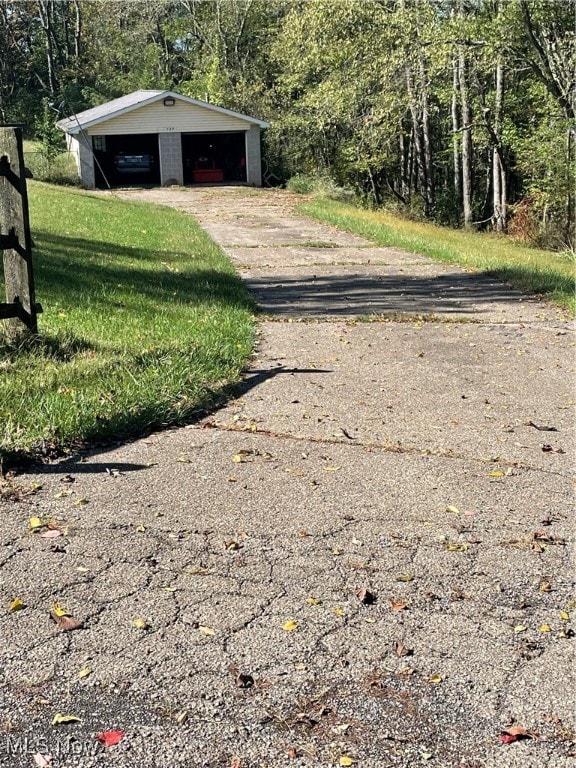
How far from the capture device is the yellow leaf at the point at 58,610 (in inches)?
124

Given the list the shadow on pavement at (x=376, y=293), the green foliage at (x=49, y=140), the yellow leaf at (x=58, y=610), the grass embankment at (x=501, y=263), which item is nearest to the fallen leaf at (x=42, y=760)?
the yellow leaf at (x=58, y=610)

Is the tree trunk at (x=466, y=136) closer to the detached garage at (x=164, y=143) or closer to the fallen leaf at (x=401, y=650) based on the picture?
the detached garage at (x=164, y=143)

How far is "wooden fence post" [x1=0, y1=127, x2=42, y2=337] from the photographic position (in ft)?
20.8

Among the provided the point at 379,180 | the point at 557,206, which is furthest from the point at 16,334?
the point at 379,180

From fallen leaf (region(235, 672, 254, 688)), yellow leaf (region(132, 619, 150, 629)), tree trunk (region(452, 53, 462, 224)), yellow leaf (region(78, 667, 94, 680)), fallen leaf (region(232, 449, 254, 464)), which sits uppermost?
tree trunk (region(452, 53, 462, 224))

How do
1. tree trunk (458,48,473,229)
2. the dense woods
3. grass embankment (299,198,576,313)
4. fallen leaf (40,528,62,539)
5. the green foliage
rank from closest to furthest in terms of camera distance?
1. fallen leaf (40,528,62,539)
2. grass embankment (299,198,576,313)
3. the dense woods
4. tree trunk (458,48,473,229)
5. the green foliage

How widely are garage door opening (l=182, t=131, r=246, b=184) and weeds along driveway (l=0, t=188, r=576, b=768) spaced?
35.5m

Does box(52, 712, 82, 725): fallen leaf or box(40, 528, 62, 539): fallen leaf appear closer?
box(52, 712, 82, 725): fallen leaf

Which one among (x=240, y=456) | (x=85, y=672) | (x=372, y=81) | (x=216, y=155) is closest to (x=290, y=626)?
(x=85, y=672)

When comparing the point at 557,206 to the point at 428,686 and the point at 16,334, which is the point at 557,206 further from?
the point at 428,686

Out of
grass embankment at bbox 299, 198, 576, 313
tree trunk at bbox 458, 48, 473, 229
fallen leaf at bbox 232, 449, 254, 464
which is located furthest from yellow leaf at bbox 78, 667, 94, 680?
tree trunk at bbox 458, 48, 473, 229

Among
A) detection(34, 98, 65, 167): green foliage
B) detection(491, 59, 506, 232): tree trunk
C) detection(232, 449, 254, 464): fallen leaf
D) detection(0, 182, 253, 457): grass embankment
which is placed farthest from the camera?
detection(34, 98, 65, 167): green foliage

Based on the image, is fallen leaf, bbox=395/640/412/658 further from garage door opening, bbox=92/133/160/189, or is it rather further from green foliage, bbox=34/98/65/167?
garage door opening, bbox=92/133/160/189

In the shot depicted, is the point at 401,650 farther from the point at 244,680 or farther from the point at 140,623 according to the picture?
the point at 140,623
